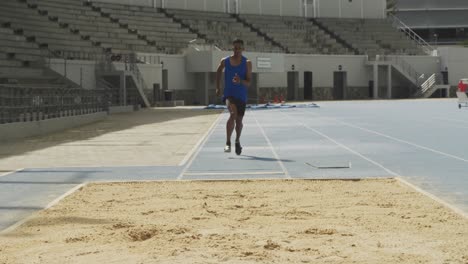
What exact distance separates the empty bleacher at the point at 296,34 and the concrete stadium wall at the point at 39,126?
38.2m

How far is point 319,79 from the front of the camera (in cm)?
6812

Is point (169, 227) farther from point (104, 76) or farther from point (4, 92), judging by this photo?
point (104, 76)

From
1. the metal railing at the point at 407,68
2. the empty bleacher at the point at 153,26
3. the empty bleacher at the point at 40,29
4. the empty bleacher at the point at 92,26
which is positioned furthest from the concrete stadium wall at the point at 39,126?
the metal railing at the point at 407,68

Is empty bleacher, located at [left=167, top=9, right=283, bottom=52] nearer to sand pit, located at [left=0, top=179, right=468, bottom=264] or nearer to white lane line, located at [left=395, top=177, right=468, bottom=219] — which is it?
white lane line, located at [left=395, top=177, right=468, bottom=219]

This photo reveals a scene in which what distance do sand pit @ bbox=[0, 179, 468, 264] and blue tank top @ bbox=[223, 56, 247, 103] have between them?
177 inches

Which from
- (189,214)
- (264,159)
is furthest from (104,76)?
(189,214)

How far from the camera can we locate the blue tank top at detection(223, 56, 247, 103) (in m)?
13.7

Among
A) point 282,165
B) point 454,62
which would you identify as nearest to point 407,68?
point 454,62

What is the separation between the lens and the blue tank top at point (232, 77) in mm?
13664

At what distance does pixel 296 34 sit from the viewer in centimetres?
7081

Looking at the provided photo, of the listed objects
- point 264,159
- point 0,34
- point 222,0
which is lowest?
point 264,159

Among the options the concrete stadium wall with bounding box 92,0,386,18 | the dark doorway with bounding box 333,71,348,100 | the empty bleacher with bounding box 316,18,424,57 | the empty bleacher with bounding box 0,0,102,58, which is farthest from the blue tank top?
the empty bleacher with bounding box 316,18,424,57

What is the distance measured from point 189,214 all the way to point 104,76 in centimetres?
4012

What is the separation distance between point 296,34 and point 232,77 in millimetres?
58005
